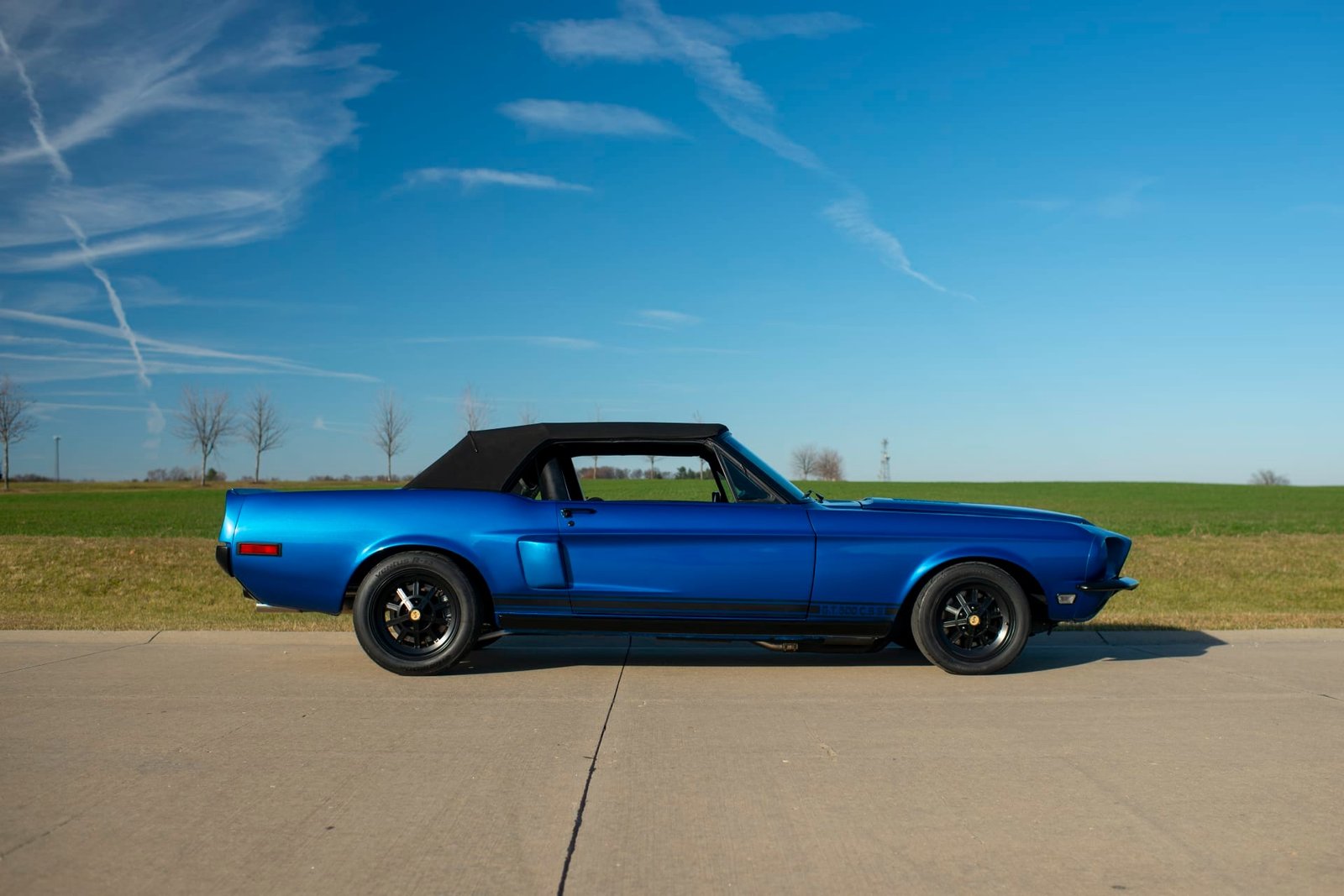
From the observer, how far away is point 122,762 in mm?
4367

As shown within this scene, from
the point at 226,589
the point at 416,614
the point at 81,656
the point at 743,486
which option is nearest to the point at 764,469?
the point at 743,486

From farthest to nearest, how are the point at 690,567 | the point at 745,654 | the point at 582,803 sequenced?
the point at 745,654, the point at 690,567, the point at 582,803

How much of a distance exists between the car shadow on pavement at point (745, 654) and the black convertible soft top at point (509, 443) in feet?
3.62

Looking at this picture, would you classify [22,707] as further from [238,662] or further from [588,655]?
[588,655]

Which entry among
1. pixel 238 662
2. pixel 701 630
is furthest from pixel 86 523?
pixel 701 630

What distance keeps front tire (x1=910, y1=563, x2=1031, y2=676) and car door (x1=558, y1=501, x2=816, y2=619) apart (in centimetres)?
75

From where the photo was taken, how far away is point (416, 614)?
6.33 m

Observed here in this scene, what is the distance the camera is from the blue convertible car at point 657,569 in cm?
621

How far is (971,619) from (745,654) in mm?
1623

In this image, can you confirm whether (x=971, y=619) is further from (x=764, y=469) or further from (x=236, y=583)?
(x=236, y=583)

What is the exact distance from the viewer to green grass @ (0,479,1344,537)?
22.5 metres

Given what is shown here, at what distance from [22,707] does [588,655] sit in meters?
3.24

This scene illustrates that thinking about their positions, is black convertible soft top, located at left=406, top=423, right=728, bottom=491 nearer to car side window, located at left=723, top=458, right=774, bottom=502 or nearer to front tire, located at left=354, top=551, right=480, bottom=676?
car side window, located at left=723, top=458, right=774, bottom=502

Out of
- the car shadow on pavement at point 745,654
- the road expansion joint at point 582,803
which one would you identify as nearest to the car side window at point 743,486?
the car shadow on pavement at point 745,654
